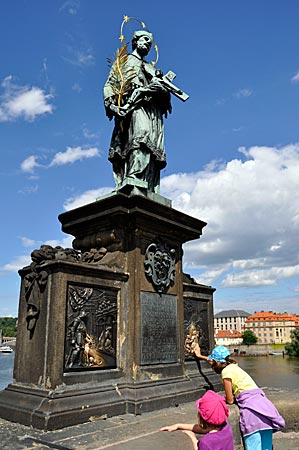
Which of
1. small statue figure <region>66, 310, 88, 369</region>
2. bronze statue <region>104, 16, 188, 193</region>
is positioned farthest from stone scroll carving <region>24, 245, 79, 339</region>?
bronze statue <region>104, 16, 188, 193</region>

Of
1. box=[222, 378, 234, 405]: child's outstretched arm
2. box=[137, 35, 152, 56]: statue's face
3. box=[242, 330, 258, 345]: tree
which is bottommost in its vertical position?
box=[242, 330, 258, 345]: tree

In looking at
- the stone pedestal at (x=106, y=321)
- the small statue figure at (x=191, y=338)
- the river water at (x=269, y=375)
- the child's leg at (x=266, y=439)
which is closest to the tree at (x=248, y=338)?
the river water at (x=269, y=375)

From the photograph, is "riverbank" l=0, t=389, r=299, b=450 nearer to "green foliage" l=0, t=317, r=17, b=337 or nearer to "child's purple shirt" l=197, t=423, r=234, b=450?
"child's purple shirt" l=197, t=423, r=234, b=450

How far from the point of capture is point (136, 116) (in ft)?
26.3

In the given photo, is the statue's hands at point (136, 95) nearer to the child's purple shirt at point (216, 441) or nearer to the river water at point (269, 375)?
the child's purple shirt at point (216, 441)

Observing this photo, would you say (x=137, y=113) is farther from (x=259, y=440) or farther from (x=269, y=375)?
(x=269, y=375)

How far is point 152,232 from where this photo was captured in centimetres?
747

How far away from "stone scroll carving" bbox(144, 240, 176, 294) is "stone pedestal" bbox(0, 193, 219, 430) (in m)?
0.02

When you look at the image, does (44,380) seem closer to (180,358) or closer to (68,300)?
(68,300)

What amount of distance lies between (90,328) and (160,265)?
1823mm

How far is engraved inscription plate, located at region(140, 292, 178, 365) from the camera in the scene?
6.85 metres

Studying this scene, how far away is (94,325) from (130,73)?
497cm

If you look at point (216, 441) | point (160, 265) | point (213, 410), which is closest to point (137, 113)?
point (160, 265)

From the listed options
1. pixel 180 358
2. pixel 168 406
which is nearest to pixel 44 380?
pixel 168 406
